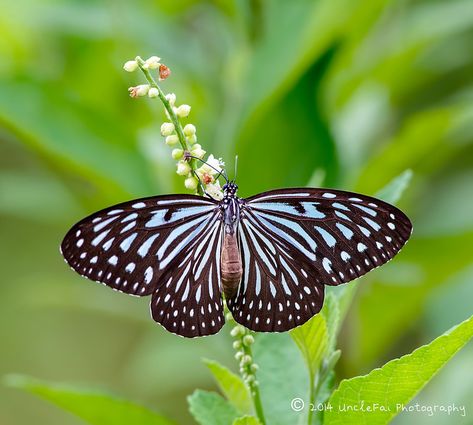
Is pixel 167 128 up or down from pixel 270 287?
up

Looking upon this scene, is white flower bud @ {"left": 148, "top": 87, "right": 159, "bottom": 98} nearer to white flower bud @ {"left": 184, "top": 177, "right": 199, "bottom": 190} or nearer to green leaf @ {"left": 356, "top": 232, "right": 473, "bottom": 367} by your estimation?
white flower bud @ {"left": 184, "top": 177, "right": 199, "bottom": 190}

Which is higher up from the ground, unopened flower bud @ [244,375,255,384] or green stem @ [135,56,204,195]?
green stem @ [135,56,204,195]

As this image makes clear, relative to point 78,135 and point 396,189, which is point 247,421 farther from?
point 78,135

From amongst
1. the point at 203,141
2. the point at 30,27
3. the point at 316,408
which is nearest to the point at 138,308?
the point at 203,141

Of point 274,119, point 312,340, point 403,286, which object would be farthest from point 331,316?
point 403,286

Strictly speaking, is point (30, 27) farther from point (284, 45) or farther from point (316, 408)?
point (316, 408)

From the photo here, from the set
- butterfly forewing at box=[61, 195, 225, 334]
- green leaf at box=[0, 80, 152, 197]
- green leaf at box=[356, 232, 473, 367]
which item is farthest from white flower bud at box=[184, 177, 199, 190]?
green leaf at box=[356, 232, 473, 367]

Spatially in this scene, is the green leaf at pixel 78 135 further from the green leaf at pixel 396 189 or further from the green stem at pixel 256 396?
the green stem at pixel 256 396
